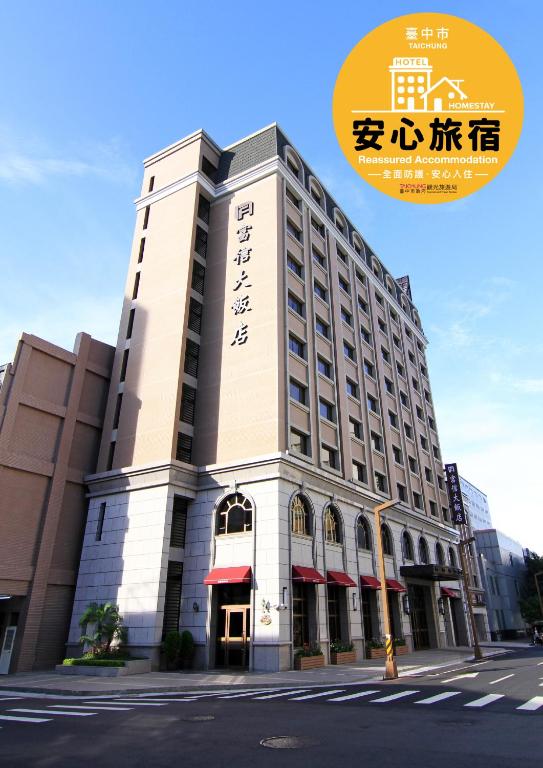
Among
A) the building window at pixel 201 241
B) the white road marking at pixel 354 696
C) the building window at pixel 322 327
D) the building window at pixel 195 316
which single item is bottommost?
the white road marking at pixel 354 696

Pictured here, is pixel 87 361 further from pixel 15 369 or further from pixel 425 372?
pixel 425 372

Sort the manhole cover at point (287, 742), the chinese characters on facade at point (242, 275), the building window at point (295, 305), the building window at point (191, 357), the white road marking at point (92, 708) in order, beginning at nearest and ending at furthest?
the manhole cover at point (287, 742), the white road marking at point (92, 708), the chinese characters on facade at point (242, 275), the building window at point (191, 357), the building window at point (295, 305)

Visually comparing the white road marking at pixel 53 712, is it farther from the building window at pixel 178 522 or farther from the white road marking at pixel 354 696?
the building window at pixel 178 522

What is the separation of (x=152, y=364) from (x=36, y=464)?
8.70 metres

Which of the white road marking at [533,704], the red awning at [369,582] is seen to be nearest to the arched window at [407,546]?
the red awning at [369,582]

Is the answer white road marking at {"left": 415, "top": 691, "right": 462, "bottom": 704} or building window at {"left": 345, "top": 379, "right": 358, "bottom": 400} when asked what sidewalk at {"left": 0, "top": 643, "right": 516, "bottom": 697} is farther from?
building window at {"left": 345, "top": 379, "right": 358, "bottom": 400}

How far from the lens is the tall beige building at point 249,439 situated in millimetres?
25641

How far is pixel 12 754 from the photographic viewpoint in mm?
8164

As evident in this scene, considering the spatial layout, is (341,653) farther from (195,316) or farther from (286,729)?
(195,316)

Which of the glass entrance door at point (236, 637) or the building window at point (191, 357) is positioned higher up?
the building window at point (191, 357)

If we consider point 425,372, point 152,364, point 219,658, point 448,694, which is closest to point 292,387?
point 152,364

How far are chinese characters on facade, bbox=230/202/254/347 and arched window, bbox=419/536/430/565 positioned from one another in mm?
24465

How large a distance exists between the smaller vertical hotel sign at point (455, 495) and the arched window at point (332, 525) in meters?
24.4

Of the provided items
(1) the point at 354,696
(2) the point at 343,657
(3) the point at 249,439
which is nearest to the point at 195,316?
(3) the point at 249,439
